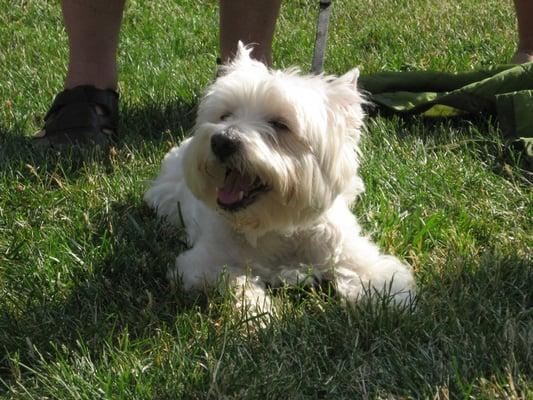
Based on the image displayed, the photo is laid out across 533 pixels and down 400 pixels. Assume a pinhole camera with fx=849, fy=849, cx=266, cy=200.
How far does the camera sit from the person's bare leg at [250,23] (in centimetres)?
451

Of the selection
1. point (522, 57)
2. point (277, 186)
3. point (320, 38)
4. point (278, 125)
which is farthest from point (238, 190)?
point (522, 57)

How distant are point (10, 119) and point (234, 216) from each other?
225 centimetres

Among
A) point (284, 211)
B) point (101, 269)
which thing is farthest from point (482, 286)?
point (101, 269)

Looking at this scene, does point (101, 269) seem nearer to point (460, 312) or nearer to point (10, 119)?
point (460, 312)

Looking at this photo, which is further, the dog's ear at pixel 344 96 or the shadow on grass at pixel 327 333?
the dog's ear at pixel 344 96

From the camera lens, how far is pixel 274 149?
272 centimetres

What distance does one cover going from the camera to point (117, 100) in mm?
4441

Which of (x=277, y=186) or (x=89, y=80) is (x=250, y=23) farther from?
(x=277, y=186)

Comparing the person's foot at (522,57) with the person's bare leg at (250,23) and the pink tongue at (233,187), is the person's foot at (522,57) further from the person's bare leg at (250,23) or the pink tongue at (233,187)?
the pink tongue at (233,187)

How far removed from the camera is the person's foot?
4.90 metres

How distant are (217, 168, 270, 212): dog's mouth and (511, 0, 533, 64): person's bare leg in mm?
2728

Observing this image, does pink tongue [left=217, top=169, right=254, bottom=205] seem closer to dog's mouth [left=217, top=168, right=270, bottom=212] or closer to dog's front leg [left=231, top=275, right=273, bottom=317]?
dog's mouth [left=217, top=168, right=270, bottom=212]

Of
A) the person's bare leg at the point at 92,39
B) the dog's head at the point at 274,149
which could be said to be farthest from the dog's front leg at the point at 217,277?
the person's bare leg at the point at 92,39

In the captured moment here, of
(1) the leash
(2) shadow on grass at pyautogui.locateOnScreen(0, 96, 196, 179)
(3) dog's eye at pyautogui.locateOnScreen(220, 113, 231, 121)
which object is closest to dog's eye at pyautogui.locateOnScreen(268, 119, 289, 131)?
(3) dog's eye at pyautogui.locateOnScreen(220, 113, 231, 121)
